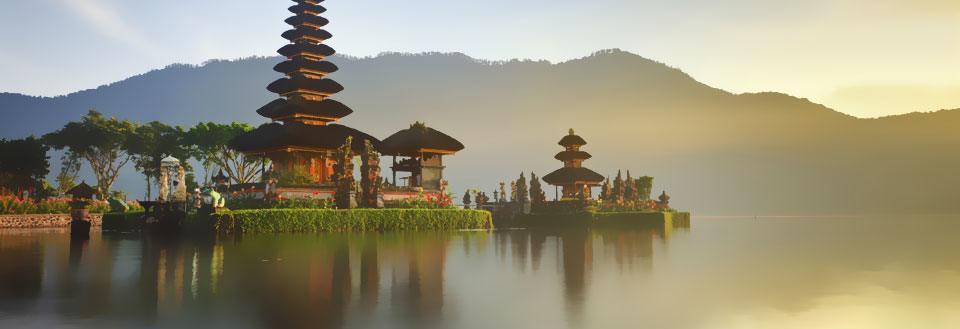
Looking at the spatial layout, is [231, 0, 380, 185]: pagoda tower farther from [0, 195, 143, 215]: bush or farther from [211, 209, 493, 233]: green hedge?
[211, 209, 493, 233]: green hedge

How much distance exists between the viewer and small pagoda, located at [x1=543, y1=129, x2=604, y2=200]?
219 feet

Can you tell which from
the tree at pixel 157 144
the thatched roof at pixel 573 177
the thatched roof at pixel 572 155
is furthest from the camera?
the tree at pixel 157 144

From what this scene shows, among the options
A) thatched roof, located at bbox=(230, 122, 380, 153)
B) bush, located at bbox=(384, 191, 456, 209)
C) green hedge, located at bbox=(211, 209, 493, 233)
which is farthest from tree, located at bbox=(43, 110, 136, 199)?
green hedge, located at bbox=(211, 209, 493, 233)

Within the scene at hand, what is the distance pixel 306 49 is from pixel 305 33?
126 cm

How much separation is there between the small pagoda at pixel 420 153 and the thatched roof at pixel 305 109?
12.9ft

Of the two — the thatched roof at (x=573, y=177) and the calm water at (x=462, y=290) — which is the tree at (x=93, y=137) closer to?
the thatched roof at (x=573, y=177)

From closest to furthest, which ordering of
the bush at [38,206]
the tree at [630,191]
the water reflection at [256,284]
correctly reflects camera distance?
1. the water reflection at [256,284]
2. the bush at [38,206]
3. the tree at [630,191]

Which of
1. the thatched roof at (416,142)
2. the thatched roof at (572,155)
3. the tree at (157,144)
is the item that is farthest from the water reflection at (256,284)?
the tree at (157,144)

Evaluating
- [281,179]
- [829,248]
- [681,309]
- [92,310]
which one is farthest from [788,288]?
[281,179]

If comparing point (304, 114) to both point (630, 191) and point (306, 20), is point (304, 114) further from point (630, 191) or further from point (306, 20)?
point (630, 191)

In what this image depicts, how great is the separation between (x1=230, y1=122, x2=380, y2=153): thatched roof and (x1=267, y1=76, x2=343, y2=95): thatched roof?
2.62 meters

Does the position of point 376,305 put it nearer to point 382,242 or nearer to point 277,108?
point 382,242

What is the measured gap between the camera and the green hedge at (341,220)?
33156 millimetres

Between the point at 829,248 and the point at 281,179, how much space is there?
97.7 ft
